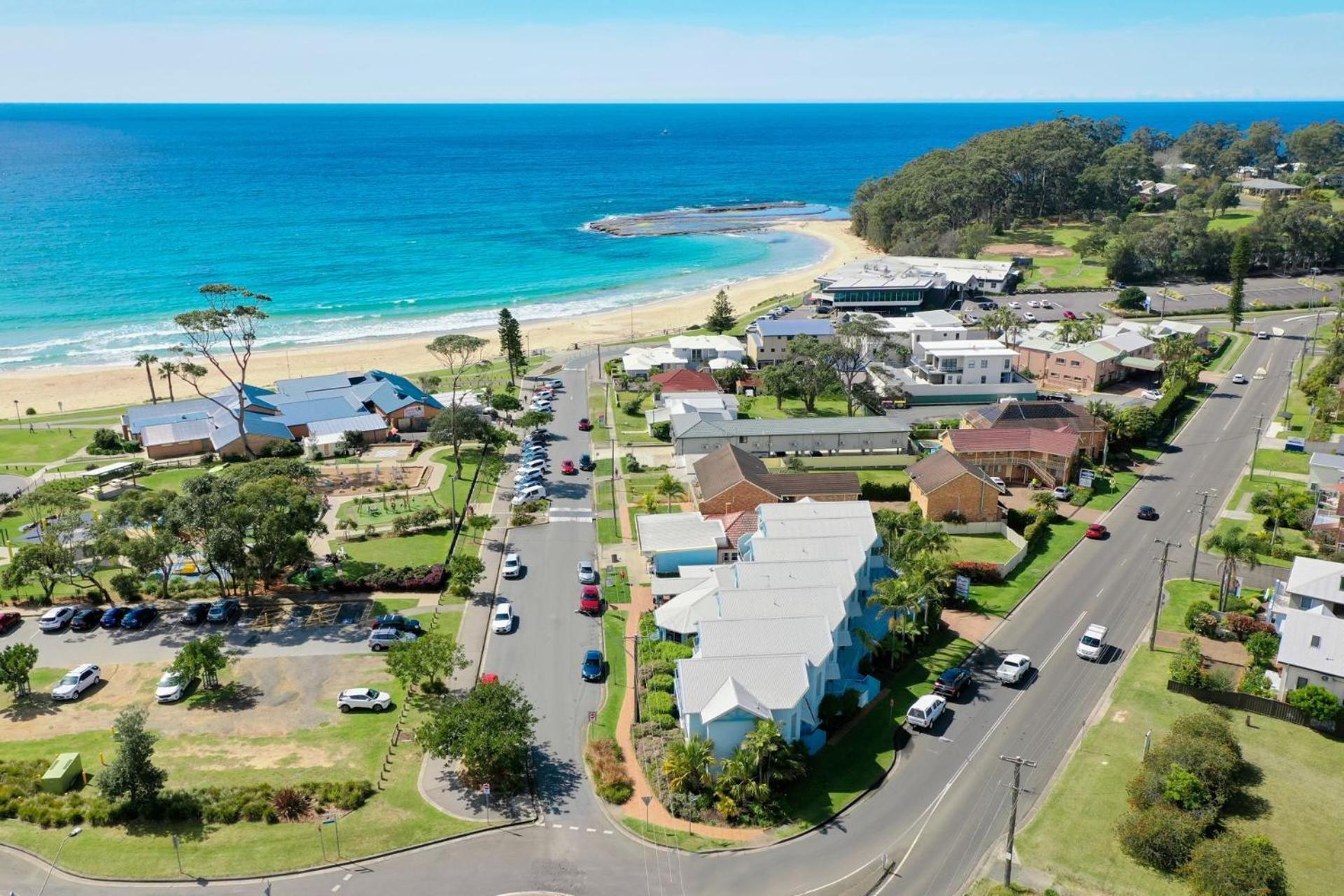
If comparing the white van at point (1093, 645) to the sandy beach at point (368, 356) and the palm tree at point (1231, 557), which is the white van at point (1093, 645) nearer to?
the palm tree at point (1231, 557)

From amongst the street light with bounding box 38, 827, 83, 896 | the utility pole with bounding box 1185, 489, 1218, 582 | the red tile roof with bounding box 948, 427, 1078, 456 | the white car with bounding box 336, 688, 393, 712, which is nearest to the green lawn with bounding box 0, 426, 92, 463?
the white car with bounding box 336, 688, 393, 712

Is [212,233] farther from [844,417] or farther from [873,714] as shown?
[873,714]

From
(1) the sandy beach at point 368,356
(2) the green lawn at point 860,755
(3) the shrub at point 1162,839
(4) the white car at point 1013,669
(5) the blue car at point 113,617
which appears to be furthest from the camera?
(1) the sandy beach at point 368,356

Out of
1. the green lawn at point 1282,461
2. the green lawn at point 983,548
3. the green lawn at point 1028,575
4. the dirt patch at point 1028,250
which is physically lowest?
the green lawn at point 1028,575

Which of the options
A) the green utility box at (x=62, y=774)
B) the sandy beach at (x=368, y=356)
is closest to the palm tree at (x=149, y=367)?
the sandy beach at (x=368, y=356)

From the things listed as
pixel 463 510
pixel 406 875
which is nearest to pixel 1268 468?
pixel 463 510

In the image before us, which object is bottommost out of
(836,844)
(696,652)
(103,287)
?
(836,844)
